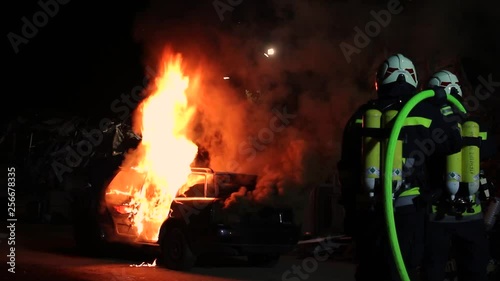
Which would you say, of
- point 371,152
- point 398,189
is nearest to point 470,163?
point 398,189

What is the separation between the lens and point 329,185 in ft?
47.5

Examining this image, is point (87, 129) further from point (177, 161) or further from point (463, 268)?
point (463, 268)

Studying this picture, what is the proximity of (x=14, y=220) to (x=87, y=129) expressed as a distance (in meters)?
4.57

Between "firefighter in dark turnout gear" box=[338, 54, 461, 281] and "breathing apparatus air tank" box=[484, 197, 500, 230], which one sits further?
"breathing apparatus air tank" box=[484, 197, 500, 230]

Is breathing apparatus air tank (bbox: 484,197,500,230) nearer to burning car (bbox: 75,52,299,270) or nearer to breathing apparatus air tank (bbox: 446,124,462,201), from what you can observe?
breathing apparatus air tank (bbox: 446,124,462,201)

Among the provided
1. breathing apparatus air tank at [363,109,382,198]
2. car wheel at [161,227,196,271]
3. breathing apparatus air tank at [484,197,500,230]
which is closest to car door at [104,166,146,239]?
car wheel at [161,227,196,271]

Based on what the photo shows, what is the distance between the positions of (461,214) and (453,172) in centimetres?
44

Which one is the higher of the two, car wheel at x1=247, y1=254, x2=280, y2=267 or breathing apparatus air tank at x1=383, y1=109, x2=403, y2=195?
breathing apparatus air tank at x1=383, y1=109, x2=403, y2=195

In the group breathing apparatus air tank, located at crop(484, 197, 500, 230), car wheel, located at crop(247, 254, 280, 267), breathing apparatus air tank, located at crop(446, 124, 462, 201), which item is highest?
breathing apparatus air tank, located at crop(446, 124, 462, 201)

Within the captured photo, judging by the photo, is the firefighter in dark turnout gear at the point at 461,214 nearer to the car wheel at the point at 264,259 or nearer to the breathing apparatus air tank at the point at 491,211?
the breathing apparatus air tank at the point at 491,211

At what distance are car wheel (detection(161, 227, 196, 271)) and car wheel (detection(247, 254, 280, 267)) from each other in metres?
1.18

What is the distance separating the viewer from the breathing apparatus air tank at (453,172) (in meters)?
4.84

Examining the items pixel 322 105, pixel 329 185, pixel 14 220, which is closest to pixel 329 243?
pixel 329 185

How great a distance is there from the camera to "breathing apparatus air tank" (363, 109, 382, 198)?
463cm
